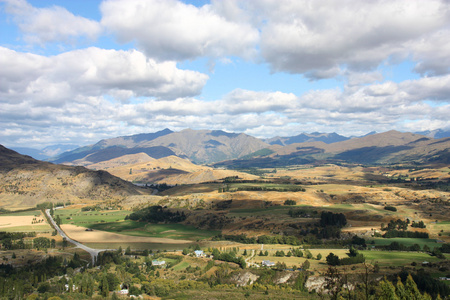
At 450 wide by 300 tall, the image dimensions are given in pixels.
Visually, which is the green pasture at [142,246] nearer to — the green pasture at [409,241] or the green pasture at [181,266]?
the green pasture at [181,266]

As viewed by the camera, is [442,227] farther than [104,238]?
No

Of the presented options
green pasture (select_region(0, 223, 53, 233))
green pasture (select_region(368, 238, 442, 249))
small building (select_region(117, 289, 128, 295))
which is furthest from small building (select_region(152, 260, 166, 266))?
green pasture (select_region(0, 223, 53, 233))

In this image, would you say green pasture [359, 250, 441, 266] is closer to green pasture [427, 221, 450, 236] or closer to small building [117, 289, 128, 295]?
green pasture [427, 221, 450, 236]

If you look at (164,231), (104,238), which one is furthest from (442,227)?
(104,238)

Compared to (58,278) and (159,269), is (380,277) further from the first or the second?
(58,278)

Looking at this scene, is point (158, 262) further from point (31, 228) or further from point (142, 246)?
point (31, 228)

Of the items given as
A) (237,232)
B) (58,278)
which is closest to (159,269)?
(58,278)

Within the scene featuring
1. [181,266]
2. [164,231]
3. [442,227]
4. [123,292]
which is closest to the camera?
[123,292]

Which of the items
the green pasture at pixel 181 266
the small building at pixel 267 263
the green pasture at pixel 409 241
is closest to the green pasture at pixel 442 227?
the green pasture at pixel 409 241
